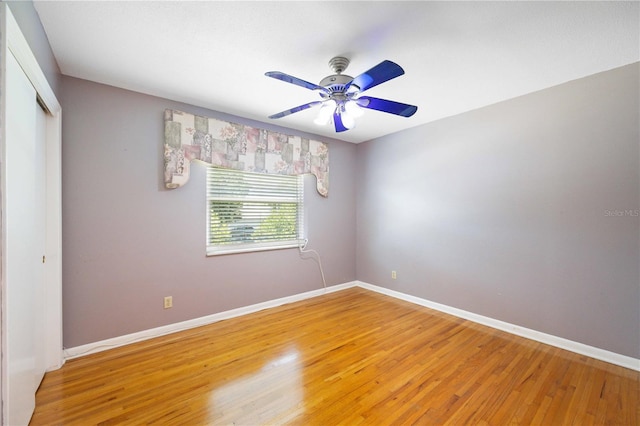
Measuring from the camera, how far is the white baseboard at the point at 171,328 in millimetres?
2312

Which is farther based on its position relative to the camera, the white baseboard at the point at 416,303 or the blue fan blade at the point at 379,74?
the white baseboard at the point at 416,303

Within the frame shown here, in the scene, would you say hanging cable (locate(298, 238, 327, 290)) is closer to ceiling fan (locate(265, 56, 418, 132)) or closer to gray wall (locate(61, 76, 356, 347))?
gray wall (locate(61, 76, 356, 347))

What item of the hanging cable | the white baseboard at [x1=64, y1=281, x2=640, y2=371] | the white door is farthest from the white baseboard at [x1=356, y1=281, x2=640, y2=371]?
the white door

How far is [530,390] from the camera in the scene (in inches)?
73.5

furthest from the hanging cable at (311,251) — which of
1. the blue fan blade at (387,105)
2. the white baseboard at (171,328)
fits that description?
the blue fan blade at (387,105)

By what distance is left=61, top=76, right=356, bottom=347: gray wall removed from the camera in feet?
7.54

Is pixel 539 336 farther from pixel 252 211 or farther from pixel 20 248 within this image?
pixel 20 248

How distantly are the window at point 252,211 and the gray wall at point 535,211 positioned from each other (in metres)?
1.51

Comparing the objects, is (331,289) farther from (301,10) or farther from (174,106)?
(301,10)

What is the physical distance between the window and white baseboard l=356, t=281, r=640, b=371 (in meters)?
1.94

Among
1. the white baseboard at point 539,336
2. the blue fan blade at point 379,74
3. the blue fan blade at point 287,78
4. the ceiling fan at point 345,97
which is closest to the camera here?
the blue fan blade at point 379,74

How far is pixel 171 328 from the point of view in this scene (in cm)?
273

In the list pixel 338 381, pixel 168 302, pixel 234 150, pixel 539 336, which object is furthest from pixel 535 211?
pixel 168 302

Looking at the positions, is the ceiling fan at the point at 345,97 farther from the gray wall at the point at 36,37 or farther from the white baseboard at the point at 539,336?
the white baseboard at the point at 539,336
